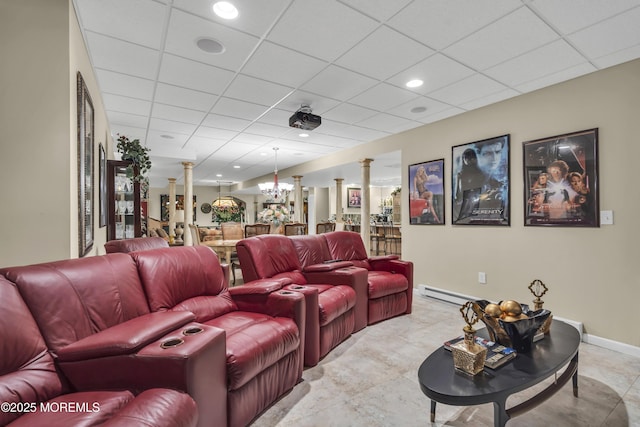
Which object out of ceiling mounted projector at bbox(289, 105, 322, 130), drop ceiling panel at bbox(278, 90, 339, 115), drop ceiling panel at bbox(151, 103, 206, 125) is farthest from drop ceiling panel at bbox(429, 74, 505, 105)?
drop ceiling panel at bbox(151, 103, 206, 125)

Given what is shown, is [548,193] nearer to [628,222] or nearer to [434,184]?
[628,222]

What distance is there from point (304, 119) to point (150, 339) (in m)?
2.95

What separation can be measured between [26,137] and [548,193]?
444cm

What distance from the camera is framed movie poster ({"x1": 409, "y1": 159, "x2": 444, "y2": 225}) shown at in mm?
4379

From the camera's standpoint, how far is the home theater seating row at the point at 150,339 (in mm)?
1176

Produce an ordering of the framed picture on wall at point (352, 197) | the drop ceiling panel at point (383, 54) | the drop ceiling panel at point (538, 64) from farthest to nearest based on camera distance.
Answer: the framed picture on wall at point (352, 197), the drop ceiling panel at point (538, 64), the drop ceiling panel at point (383, 54)

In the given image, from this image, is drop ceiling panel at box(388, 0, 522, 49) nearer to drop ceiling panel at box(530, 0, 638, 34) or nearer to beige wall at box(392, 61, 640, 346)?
drop ceiling panel at box(530, 0, 638, 34)

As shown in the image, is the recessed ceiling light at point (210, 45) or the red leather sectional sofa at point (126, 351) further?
the recessed ceiling light at point (210, 45)

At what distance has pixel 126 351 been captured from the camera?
1299mm

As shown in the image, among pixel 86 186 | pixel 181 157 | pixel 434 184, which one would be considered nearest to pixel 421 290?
pixel 434 184

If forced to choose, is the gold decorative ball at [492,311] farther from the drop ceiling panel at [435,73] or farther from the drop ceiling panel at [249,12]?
the drop ceiling panel at [249,12]

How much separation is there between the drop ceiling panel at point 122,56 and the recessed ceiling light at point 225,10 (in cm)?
83

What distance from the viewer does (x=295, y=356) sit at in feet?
7.10

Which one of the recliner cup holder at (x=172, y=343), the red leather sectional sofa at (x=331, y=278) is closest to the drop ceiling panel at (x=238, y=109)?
the red leather sectional sofa at (x=331, y=278)
